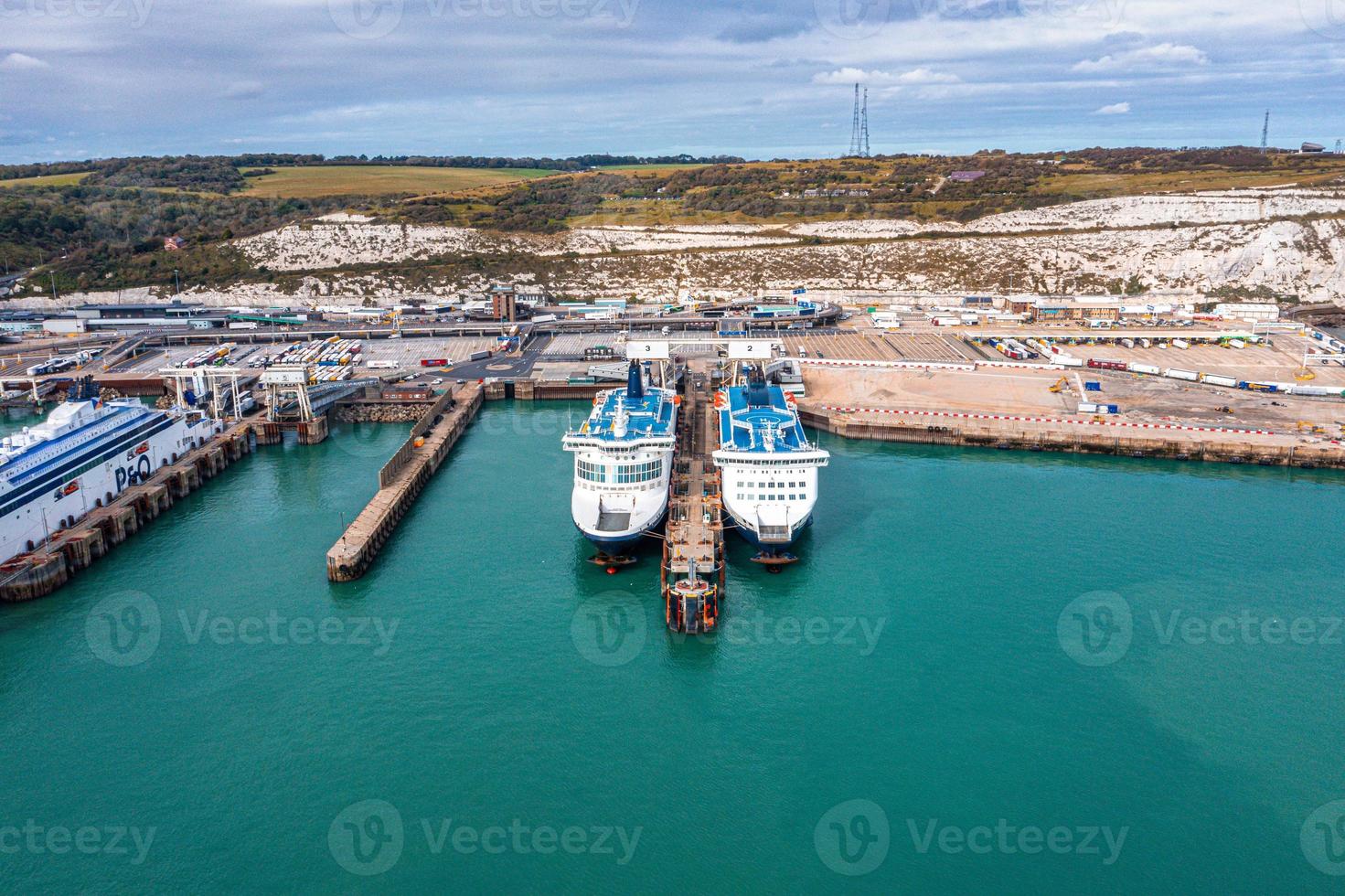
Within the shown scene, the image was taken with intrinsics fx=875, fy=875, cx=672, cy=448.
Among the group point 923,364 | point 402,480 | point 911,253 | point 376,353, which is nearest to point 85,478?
point 402,480

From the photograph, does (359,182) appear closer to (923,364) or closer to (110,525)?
(923,364)

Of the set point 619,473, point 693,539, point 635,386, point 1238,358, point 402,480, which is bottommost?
point 693,539

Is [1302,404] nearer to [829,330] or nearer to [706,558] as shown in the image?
[829,330]

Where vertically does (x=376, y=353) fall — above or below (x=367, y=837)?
above

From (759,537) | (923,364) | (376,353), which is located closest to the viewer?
(759,537)

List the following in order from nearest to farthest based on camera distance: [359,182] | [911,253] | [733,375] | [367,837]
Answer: [367,837]
[733,375]
[911,253]
[359,182]

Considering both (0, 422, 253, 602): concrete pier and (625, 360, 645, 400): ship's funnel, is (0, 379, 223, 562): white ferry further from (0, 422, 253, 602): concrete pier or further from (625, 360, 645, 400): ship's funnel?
(625, 360, 645, 400): ship's funnel

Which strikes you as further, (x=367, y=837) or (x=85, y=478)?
(x=85, y=478)

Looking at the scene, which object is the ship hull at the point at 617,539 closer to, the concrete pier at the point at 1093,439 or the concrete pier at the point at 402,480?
the concrete pier at the point at 402,480
